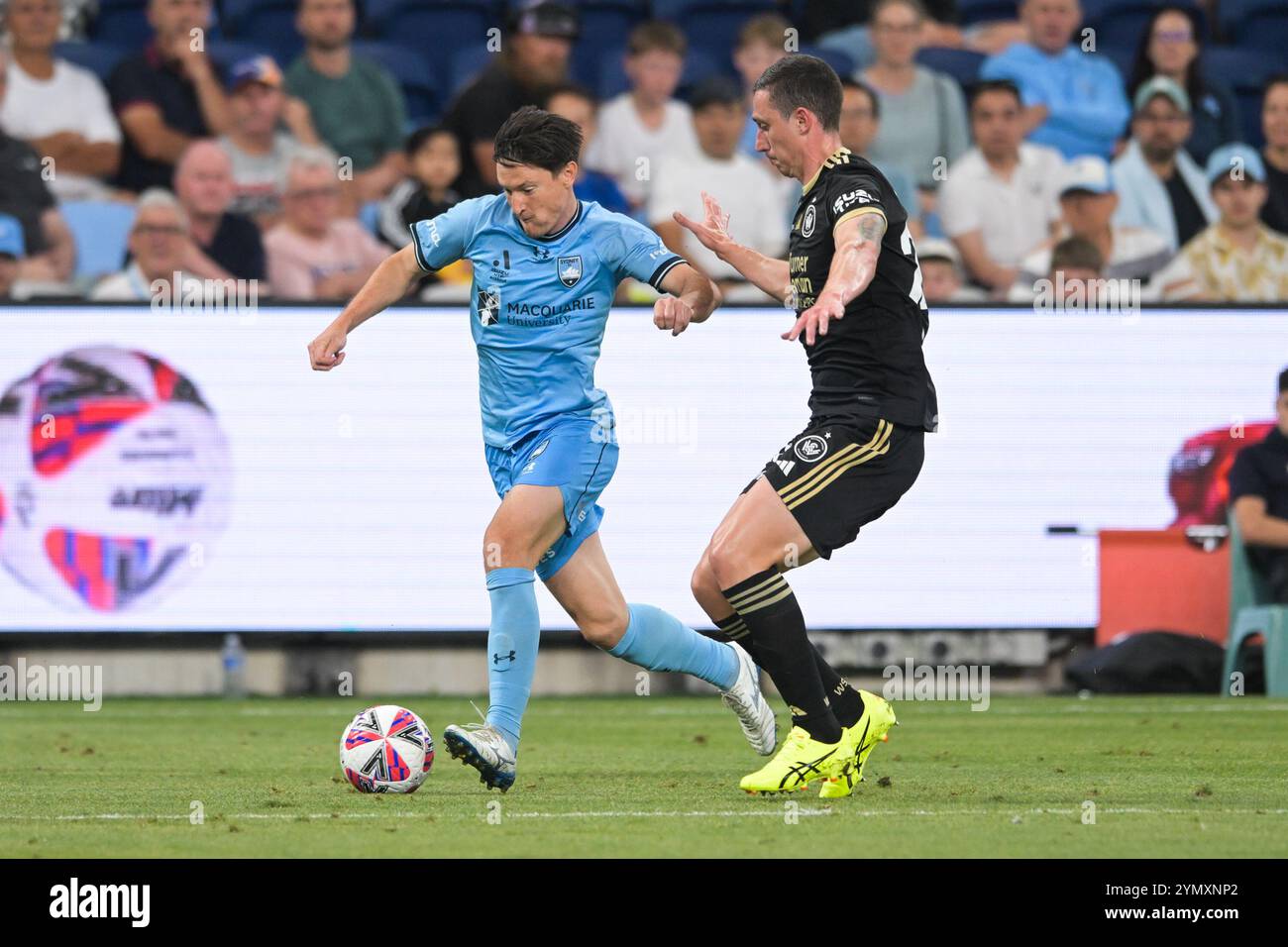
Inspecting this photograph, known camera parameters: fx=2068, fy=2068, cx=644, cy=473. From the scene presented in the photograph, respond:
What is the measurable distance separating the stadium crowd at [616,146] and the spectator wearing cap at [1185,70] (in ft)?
0.06

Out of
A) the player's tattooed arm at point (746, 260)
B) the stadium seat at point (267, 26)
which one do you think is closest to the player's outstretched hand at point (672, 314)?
the player's tattooed arm at point (746, 260)

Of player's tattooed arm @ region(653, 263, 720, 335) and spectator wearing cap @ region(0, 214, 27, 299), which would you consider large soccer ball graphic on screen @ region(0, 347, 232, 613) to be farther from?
player's tattooed arm @ region(653, 263, 720, 335)

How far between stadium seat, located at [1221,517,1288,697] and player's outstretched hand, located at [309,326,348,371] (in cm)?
735

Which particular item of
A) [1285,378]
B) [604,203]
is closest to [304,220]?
[604,203]

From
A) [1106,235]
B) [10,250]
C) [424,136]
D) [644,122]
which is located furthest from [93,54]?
[1106,235]

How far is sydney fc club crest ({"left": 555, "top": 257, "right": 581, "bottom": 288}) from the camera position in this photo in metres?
7.51

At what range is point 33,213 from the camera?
1394 centimetres

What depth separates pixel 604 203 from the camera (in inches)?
574

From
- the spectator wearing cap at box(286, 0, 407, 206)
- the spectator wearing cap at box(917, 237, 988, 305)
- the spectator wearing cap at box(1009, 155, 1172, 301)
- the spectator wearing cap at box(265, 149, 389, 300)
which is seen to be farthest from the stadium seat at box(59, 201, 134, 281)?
the spectator wearing cap at box(1009, 155, 1172, 301)

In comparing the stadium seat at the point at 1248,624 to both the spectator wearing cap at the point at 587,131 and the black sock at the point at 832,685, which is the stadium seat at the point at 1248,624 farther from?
the black sock at the point at 832,685

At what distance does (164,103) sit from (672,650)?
27.4 feet

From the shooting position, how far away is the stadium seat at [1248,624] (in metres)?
12.7

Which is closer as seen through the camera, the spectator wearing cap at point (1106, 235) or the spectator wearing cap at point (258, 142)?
the spectator wearing cap at point (258, 142)
